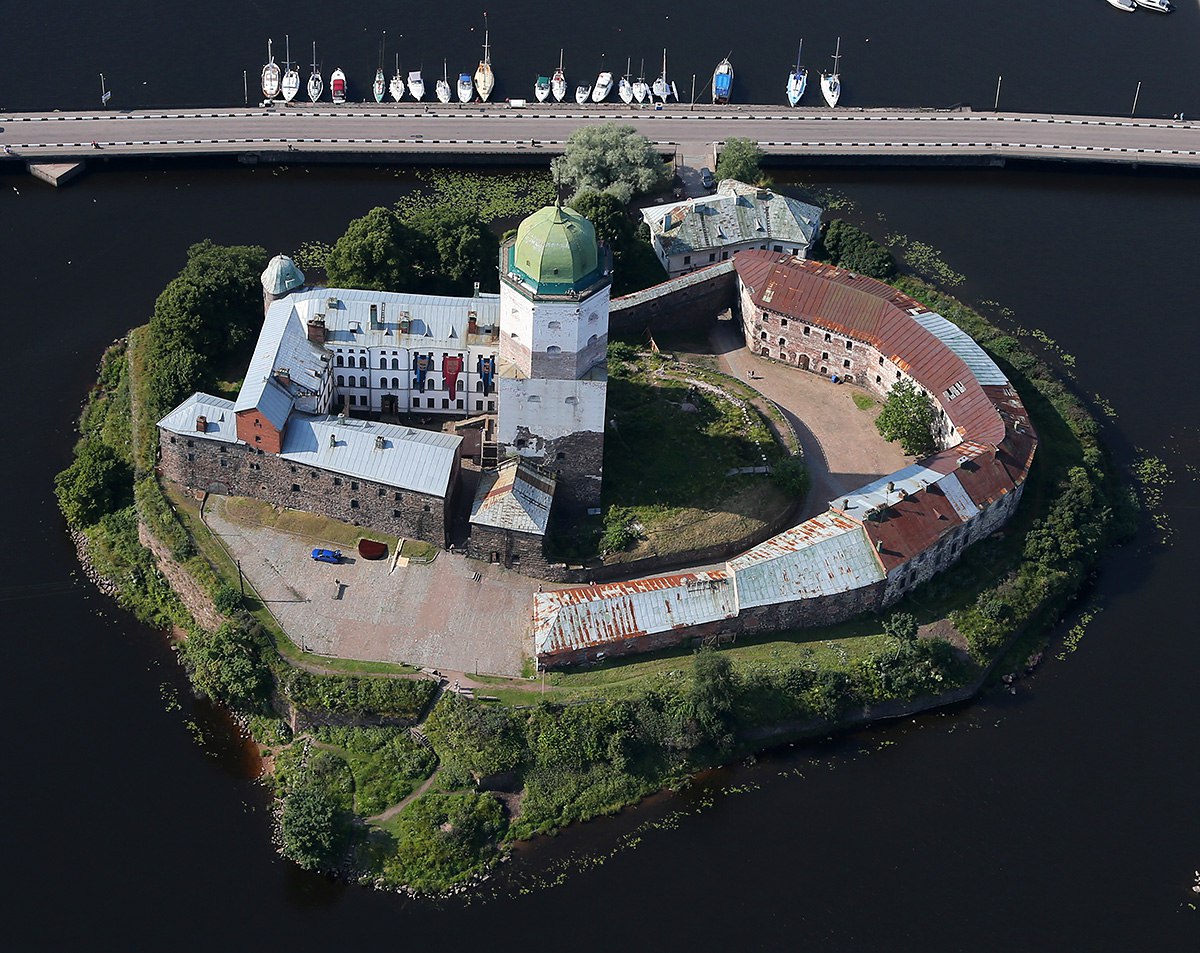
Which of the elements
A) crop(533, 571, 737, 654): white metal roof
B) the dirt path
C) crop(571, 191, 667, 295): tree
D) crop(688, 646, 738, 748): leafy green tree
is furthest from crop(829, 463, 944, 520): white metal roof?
the dirt path

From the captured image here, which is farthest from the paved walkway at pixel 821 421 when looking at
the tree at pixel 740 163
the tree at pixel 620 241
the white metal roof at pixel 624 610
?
the tree at pixel 740 163

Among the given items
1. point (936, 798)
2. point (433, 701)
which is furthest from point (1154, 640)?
point (433, 701)

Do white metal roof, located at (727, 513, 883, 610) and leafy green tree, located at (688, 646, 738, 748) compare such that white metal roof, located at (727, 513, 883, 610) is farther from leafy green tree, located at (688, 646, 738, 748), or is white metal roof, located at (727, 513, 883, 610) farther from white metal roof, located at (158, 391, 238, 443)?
white metal roof, located at (158, 391, 238, 443)

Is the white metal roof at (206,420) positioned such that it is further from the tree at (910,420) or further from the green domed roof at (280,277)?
the tree at (910,420)

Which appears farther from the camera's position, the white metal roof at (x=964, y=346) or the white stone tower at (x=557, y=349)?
the white metal roof at (x=964, y=346)

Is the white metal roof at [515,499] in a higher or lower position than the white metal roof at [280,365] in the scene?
lower

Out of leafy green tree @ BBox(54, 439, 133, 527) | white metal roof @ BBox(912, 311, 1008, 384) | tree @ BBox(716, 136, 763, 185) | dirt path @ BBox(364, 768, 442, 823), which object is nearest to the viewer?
dirt path @ BBox(364, 768, 442, 823)

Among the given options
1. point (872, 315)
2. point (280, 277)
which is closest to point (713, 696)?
point (872, 315)
